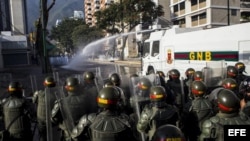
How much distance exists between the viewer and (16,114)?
5.31 m

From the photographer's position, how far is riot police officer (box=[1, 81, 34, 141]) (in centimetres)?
528

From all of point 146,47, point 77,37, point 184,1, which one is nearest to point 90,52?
point 77,37

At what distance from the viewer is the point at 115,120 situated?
3348mm

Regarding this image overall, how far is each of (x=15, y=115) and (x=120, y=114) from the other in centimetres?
265

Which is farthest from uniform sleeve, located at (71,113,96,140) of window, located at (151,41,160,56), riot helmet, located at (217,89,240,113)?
window, located at (151,41,160,56)

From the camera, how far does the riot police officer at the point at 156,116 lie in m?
4.15

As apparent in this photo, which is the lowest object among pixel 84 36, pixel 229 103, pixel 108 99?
pixel 229 103

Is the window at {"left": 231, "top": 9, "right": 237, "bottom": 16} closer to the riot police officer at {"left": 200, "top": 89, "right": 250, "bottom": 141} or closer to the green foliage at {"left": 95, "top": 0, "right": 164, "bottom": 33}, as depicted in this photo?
the green foliage at {"left": 95, "top": 0, "right": 164, "bottom": 33}

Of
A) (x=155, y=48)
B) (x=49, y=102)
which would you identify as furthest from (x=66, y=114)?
(x=155, y=48)

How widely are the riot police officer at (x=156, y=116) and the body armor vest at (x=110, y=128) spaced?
2.75 ft

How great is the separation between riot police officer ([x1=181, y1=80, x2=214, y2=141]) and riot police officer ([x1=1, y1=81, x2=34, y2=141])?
9.92ft

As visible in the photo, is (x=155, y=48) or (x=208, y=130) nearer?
(x=208, y=130)

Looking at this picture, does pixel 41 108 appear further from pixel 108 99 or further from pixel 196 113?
pixel 196 113

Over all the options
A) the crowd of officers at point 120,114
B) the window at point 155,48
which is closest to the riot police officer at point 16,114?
the crowd of officers at point 120,114
